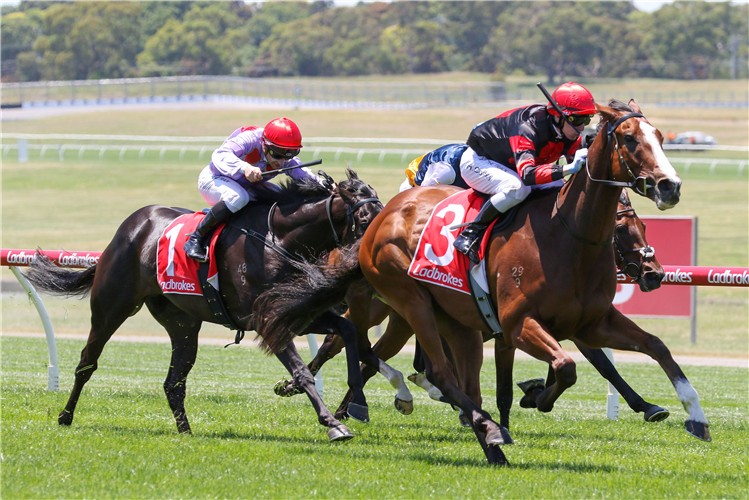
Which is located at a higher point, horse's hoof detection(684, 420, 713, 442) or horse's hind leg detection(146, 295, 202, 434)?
horse's hoof detection(684, 420, 713, 442)

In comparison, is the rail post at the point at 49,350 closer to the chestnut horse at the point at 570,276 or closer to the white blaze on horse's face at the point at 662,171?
the chestnut horse at the point at 570,276

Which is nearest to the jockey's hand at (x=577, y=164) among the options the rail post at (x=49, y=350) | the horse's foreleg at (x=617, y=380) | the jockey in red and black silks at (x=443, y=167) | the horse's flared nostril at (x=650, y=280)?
the horse's flared nostril at (x=650, y=280)

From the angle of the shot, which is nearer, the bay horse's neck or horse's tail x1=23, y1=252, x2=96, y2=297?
the bay horse's neck

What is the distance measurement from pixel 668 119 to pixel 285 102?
25.9 metres

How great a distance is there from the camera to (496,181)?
17.6 feet

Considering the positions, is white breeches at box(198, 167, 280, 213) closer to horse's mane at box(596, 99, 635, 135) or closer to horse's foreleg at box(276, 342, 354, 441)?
horse's foreleg at box(276, 342, 354, 441)

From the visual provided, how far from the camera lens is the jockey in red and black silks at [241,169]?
19.9ft

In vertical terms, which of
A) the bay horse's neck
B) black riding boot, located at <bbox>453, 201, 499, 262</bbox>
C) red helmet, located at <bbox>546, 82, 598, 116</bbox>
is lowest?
black riding boot, located at <bbox>453, 201, 499, 262</bbox>

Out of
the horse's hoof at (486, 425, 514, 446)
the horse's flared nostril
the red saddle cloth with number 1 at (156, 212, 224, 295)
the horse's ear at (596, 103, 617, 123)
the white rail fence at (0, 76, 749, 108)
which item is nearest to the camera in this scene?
the horse's ear at (596, 103, 617, 123)

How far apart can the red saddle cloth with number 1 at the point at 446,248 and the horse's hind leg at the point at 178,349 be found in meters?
1.83

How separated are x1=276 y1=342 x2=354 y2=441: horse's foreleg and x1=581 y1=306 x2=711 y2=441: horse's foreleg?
146cm

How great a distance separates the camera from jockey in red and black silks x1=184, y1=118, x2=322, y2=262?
19.9ft

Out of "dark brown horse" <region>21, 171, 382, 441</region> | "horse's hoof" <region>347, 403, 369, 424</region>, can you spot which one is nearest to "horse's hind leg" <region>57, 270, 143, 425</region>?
"dark brown horse" <region>21, 171, 382, 441</region>

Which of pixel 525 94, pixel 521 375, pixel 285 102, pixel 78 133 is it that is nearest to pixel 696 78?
pixel 525 94
